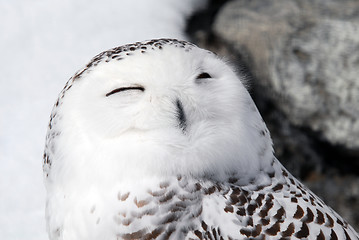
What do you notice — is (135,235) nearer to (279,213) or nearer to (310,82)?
(279,213)

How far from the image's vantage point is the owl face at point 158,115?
101cm

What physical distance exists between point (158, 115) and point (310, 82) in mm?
1482

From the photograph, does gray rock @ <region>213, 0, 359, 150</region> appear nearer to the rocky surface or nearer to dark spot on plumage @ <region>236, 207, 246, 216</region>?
the rocky surface

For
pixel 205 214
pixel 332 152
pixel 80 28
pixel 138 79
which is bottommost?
pixel 332 152

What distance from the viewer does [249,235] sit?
1022 mm

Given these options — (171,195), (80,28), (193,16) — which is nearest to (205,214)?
(171,195)

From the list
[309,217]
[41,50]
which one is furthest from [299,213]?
[41,50]

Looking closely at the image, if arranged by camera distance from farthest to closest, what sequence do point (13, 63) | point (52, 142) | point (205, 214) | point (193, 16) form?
point (193, 16), point (13, 63), point (52, 142), point (205, 214)

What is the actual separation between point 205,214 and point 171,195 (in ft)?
0.26

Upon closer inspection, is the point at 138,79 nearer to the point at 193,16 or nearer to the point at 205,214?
the point at 205,214

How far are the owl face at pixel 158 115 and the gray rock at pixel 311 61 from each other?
1.32 m

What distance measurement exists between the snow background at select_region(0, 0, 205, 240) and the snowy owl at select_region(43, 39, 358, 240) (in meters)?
0.95

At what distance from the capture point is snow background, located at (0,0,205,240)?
6.55 feet

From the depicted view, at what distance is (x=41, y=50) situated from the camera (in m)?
2.36
